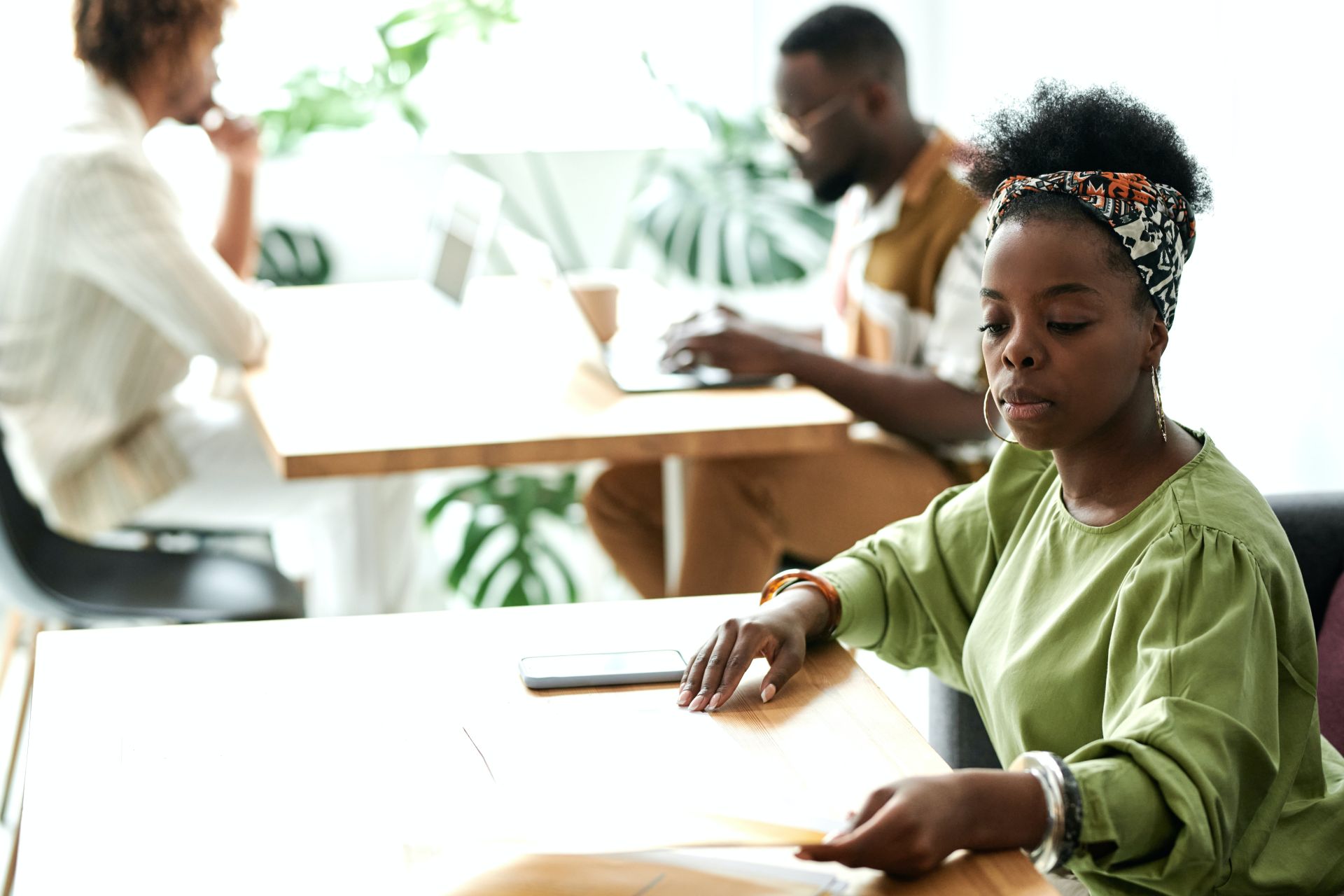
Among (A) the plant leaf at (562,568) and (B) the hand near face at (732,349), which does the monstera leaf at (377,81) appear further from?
(B) the hand near face at (732,349)

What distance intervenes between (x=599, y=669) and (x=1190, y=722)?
1.59 feet

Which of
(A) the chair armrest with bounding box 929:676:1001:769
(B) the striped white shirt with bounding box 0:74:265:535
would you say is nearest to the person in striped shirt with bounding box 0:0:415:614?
(B) the striped white shirt with bounding box 0:74:265:535

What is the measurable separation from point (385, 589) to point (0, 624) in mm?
1379

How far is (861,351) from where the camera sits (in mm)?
2521

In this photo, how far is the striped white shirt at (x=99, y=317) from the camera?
94.6 inches

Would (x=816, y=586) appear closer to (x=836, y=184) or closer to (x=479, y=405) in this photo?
(x=479, y=405)

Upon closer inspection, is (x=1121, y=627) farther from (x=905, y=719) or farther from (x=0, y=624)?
(x=0, y=624)

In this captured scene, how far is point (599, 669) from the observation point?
122 centimetres

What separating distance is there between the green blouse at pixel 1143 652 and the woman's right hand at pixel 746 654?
0.27 feet

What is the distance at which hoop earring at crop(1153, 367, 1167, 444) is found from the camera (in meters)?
1.14

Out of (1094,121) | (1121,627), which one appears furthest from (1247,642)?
(1094,121)

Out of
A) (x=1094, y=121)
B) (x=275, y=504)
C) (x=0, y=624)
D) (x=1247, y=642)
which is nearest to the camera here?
(x=1247, y=642)

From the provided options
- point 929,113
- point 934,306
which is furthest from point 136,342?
point 929,113

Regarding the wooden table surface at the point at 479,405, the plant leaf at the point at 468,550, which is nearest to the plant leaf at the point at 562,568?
the plant leaf at the point at 468,550
